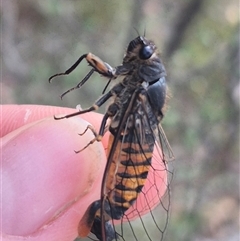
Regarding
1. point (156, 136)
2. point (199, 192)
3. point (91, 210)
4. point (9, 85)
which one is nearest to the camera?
point (91, 210)

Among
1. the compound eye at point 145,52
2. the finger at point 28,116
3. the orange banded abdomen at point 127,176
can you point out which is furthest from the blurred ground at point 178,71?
the compound eye at point 145,52

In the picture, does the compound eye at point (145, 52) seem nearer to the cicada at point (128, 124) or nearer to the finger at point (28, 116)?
the cicada at point (128, 124)

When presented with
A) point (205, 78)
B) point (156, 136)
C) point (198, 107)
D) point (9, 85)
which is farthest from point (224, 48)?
point (156, 136)

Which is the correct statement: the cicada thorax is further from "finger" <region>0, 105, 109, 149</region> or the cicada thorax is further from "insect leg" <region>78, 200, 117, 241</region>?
"finger" <region>0, 105, 109, 149</region>

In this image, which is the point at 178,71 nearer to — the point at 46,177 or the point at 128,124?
the point at 128,124

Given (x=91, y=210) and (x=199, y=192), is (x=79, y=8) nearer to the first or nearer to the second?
(x=199, y=192)
